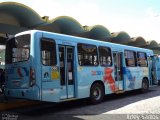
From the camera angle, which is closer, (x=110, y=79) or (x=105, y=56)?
(x=105, y=56)

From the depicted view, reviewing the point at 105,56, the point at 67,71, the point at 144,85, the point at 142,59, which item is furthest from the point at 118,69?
the point at 67,71

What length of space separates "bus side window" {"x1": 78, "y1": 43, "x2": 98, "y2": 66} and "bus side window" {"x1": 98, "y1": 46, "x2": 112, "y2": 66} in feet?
1.29

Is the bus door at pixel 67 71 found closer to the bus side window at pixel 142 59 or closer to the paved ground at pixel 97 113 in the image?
the paved ground at pixel 97 113

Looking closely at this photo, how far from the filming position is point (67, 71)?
36.0ft

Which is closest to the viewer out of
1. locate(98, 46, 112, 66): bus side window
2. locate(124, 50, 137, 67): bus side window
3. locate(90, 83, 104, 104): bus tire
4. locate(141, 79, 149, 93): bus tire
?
locate(90, 83, 104, 104): bus tire

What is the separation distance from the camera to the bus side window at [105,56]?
12913mm

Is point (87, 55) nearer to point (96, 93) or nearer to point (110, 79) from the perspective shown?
point (96, 93)

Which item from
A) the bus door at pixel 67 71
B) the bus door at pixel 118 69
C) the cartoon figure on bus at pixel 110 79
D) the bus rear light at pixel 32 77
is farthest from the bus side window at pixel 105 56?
the bus rear light at pixel 32 77

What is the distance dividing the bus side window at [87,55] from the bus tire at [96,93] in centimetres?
102

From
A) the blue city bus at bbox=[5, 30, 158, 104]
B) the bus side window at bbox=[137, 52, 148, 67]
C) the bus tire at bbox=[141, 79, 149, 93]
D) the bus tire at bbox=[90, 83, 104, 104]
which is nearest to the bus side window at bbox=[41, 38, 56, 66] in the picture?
the blue city bus at bbox=[5, 30, 158, 104]

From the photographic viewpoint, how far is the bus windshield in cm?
1013

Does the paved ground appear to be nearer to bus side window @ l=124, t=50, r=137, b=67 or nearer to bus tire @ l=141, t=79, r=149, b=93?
bus side window @ l=124, t=50, r=137, b=67

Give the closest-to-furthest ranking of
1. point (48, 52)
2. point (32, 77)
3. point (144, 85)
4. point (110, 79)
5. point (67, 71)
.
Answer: point (32, 77)
point (48, 52)
point (67, 71)
point (110, 79)
point (144, 85)

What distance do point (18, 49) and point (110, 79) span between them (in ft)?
16.4
